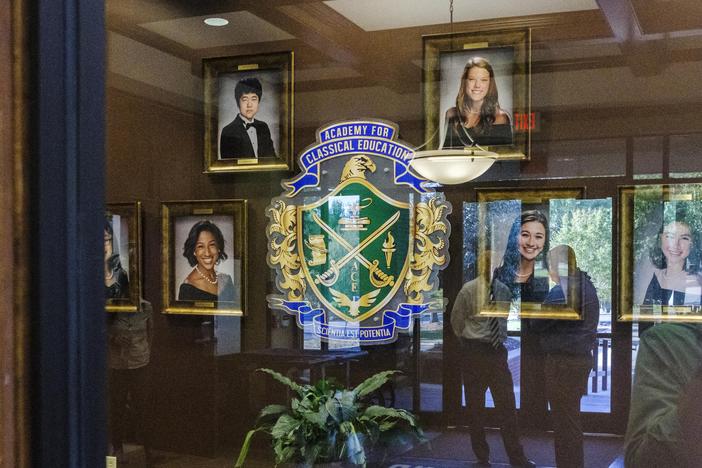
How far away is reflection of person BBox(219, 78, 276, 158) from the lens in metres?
3.29

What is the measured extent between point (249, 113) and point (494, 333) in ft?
4.67

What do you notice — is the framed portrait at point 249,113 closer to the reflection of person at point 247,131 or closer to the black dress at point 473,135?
the reflection of person at point 247,131

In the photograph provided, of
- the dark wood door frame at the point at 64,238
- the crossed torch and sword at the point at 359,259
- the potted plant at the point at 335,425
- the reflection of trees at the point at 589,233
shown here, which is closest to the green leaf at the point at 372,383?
the potted plant at the point at 335,425

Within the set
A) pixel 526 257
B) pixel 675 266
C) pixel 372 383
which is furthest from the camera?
pixel 372 383

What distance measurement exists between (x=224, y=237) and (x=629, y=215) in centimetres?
170

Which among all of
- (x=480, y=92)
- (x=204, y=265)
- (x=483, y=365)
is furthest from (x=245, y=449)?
(x=480, y=92)

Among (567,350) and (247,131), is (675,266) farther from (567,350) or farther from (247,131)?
(247,131)

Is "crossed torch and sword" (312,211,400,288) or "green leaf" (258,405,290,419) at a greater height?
"crossed torch and sword" (312,211,400,288)

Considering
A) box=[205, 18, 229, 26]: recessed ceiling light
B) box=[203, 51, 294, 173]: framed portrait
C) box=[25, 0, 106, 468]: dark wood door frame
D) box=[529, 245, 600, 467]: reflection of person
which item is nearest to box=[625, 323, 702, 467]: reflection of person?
box=[529, 245, 600, 467]: reflection of person

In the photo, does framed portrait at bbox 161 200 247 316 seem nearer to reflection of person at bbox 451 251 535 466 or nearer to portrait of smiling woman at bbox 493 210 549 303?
reflection of person at bbox 451 251 535 466

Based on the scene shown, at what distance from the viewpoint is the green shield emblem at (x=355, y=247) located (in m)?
3.15

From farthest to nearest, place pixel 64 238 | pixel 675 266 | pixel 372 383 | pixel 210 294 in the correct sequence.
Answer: pixel 210 294
pixel 372 383
pixel 675 266
pixel 64 238

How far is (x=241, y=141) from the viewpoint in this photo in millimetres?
3326

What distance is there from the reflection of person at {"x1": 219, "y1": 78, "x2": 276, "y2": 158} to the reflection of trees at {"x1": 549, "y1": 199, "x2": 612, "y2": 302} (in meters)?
1.26
